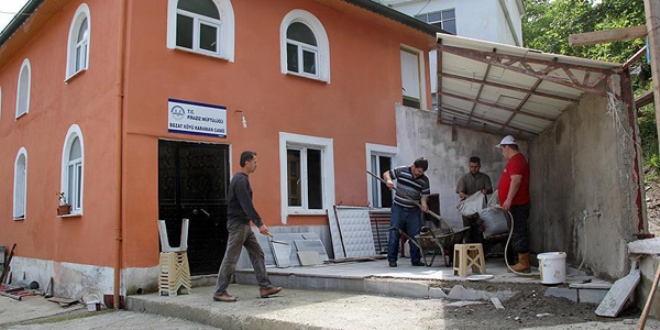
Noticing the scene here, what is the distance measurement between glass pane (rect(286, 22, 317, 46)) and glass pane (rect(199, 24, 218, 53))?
5.73ft

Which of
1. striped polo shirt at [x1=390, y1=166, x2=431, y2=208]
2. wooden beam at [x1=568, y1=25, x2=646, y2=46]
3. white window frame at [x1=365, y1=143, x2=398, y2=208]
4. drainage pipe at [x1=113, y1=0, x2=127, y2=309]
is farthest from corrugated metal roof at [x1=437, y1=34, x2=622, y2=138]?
drainage pipe at [x1=113, y1=0, x2=127, y2=309]

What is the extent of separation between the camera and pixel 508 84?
26.7 ft

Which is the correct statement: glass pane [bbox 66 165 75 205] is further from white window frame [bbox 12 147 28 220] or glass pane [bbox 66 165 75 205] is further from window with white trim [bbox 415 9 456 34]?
window with white trim [bbox 415 9 456 34]

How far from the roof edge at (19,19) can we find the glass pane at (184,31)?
364cm

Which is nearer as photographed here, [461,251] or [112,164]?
[461,251]

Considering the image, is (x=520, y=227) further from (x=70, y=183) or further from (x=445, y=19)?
(x=445, y=19)

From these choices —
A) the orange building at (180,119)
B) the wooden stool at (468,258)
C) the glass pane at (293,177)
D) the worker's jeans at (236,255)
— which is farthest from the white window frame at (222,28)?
the wooden stool at (468,258)

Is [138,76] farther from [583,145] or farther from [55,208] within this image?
[583,145]

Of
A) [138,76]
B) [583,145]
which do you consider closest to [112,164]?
[138,76]

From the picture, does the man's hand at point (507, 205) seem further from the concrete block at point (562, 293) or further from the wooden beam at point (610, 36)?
the wooden beam at point (610, 36)

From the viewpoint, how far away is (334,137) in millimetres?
11469

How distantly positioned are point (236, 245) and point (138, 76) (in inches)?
141

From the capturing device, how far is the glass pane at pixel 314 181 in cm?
1111

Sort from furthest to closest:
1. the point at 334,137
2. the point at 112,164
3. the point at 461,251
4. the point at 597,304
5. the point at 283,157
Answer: the point at 334,137
the point at 283,157
the point at 112,164
the point at 461,251
the point at 597,304
